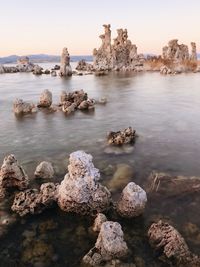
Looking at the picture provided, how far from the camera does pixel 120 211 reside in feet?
60.2

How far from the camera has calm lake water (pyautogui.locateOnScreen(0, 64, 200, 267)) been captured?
623 inches

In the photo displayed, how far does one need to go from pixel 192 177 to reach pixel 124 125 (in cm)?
1896

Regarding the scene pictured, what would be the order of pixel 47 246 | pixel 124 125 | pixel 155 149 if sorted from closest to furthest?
1. pixel 47 246
2. pixel 155 149
3. pixel 124 125

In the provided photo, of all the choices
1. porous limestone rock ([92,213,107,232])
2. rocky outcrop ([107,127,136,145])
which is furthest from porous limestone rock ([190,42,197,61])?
porous limestone rock ([92,213,107,232])

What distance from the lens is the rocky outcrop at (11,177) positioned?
21.4 metres

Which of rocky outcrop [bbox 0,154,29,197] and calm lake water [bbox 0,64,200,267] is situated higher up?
rocky outcrop [bbox 0,154,29,197]

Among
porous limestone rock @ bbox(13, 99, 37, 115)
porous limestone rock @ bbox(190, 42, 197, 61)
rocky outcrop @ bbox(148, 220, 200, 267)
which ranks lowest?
rocky outcrop @ bbox(148, 220, 200, 267)

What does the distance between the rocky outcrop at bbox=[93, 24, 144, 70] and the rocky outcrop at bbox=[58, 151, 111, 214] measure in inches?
4724

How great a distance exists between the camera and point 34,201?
18938mm

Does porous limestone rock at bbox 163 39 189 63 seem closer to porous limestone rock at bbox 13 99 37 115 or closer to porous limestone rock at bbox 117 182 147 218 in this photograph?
porous limestone rock at bbox 13 99 37 115

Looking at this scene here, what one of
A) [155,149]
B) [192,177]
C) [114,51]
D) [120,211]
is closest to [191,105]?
[155,149]

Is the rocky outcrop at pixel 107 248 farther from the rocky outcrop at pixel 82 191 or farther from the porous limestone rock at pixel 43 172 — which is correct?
the porous limestone rock at pixel 43 172

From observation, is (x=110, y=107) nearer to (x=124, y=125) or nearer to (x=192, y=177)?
(x=124, y=125)

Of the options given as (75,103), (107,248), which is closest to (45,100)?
(75,103)
